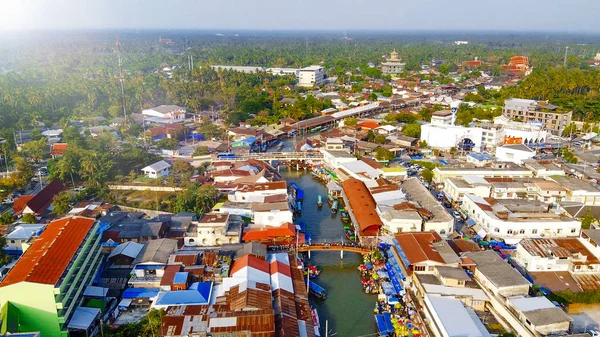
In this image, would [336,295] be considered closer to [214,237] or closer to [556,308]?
[214,237]

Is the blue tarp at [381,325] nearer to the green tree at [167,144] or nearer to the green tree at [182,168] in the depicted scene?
the green tree at [182,168]

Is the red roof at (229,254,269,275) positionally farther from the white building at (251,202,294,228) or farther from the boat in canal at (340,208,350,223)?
the boat in canal at (340,208,350,223)

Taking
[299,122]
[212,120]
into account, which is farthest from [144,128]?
[299,122]

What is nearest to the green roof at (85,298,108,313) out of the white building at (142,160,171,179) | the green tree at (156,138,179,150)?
the white building at (142,160,171,179)

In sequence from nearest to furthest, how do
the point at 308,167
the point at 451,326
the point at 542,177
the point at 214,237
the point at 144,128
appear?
the point at 451,326 → the point at 214,237 → the point at 542,177 → the point at 308,167 → the point at 144,128

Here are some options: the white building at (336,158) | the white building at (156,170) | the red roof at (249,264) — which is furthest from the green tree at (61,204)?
the white building at (336,158)
